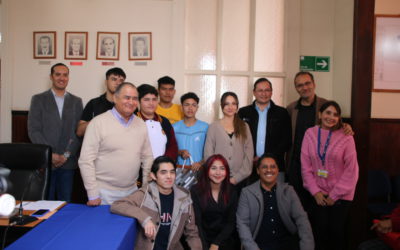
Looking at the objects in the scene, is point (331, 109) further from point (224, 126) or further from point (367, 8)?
point (367, 8)

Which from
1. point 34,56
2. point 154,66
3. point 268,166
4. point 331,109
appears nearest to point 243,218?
point 268,166

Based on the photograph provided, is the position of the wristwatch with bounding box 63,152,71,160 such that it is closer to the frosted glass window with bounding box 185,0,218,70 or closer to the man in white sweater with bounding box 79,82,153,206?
the man in white sweater with bounding box 79,82,153,206

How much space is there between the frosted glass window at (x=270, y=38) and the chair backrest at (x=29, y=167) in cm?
265

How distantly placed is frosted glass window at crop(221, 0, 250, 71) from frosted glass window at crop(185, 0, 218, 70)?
0.45ft

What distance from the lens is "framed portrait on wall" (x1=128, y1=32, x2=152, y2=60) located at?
3666mm

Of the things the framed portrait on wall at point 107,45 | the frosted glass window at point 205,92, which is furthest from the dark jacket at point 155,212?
the framed portrait on wall at point 107,45

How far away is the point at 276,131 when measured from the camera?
2871mm

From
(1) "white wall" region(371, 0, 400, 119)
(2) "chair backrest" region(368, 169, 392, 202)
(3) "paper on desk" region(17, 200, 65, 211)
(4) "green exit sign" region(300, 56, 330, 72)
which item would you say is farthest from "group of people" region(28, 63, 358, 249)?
(1) "white wall" region(371, 0, 400, 119)

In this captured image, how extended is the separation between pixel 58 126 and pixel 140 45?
1388 millimetres

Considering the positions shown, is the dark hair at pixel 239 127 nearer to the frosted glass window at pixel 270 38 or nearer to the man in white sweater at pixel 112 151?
the man in white sweater at pixel 112 151

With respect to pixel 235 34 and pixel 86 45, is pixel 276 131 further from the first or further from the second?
pixel 86 45

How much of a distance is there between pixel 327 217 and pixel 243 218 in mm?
820

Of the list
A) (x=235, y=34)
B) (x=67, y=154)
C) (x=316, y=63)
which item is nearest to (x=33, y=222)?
(x=67, y=154)

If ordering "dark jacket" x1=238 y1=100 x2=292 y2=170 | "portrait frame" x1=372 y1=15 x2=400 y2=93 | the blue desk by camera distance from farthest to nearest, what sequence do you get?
"portrait frame" x1=372 y1=15 x2=400 y2=93 < "dark jacket" x1=238 y1=100 x2=292 y2=170 < the blue desk
